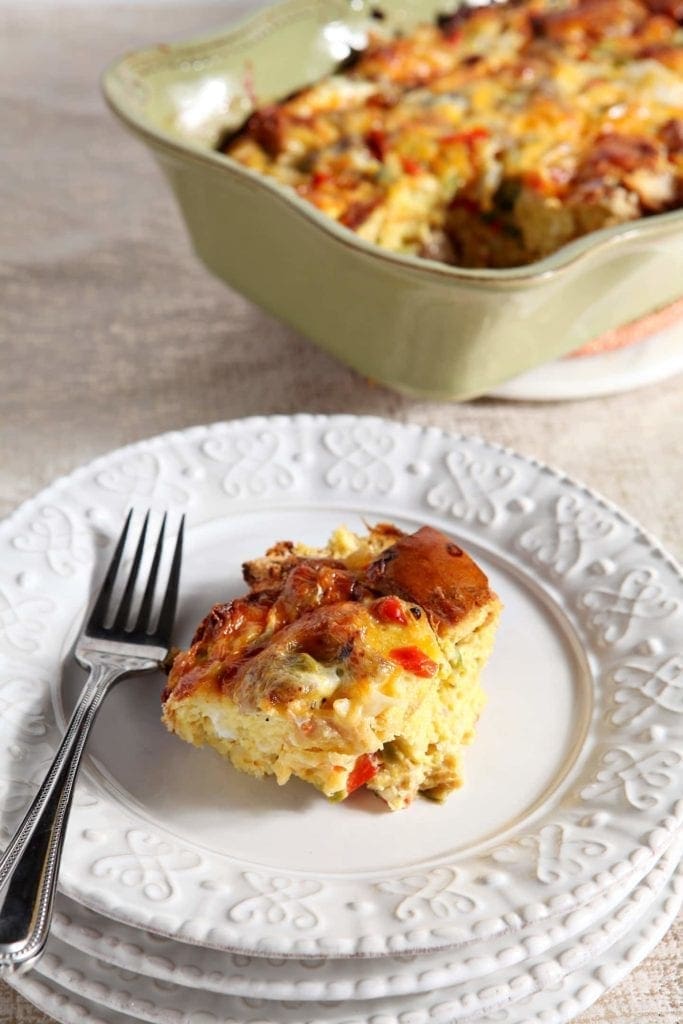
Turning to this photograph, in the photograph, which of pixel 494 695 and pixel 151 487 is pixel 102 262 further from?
pixel 494 695

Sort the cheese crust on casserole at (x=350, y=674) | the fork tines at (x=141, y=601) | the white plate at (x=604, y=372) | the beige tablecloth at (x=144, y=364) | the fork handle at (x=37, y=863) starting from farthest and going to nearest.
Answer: the white plate at (x=604, y=372) < the beige tablecloth at (x=144, y=364) < the fork tines at (x=141, y=601) < the cheese crust on casserole at (x=350, y=674) < the fork handle at (x=37, y=863)

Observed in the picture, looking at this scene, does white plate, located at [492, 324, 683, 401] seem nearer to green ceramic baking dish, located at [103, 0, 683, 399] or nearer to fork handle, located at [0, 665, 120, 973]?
green ceramic baking dish, located at [103, 0, 683, 399]

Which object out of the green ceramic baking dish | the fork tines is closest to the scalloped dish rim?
the green ceramic baking dish

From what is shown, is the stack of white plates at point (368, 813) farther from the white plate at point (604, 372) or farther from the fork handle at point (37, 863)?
the white plate at point (604, 372)

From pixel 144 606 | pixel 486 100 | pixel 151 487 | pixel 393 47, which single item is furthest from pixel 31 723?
pixel 393 47

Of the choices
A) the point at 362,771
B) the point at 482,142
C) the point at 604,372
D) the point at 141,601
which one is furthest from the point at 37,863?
the point at 482,142

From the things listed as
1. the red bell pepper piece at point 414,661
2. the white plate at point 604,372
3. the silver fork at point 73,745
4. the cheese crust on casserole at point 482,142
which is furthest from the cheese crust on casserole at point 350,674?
the cheese crust on casserole at point 482,142
